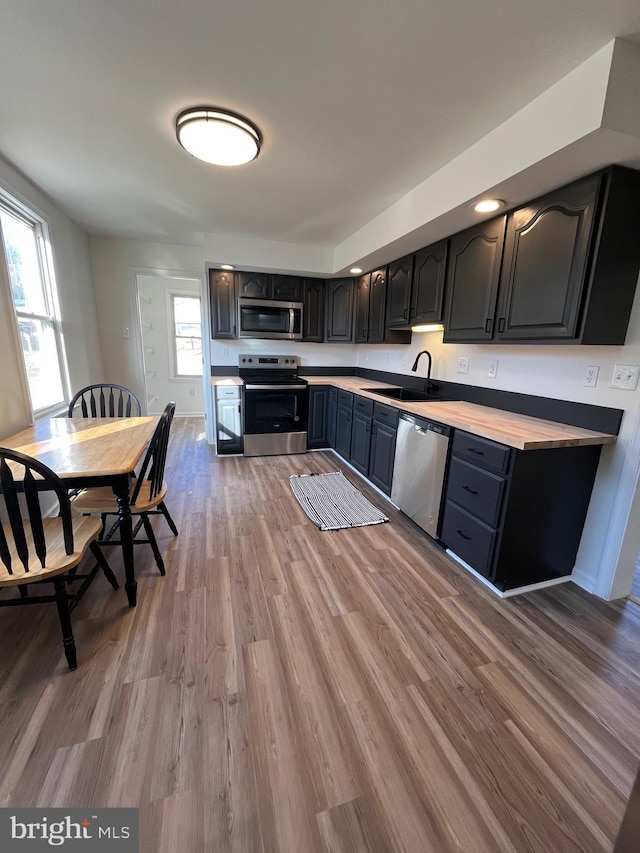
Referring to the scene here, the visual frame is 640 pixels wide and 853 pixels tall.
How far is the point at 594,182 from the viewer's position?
1594 mm

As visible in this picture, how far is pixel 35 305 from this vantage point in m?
2.87

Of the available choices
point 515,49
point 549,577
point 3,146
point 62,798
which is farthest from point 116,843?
point 3,146

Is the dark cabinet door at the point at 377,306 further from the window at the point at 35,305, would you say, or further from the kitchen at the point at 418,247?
the window at the point at 35,305

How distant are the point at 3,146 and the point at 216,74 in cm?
166

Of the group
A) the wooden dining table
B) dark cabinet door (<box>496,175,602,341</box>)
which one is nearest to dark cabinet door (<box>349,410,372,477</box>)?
dark cabinet door (<box>496,175,602,341</box>)

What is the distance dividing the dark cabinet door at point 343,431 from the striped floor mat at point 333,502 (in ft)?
1.18

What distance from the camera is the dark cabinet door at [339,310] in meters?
4.20

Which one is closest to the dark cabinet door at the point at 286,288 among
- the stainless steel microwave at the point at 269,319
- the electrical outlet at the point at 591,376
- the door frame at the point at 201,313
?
the stainless steel microwave at the point at 269,319

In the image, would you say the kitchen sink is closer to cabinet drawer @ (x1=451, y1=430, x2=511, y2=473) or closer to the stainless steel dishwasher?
the stainless steel dishwasher

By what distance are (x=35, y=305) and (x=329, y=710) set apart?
3555 mm

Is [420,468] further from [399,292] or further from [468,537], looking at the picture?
[399,292]

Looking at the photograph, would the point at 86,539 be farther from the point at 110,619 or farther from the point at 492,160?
the point at 492,160

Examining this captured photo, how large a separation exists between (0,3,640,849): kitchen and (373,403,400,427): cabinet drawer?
0.63 m

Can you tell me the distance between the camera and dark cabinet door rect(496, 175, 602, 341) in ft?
5.44
